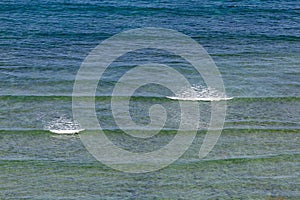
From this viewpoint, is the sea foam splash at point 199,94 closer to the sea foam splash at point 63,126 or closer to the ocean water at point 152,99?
the ocean water at point 152,99

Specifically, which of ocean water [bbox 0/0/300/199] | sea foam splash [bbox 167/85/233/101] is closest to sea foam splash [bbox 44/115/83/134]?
ocean water [bbox 0/0/300/199]

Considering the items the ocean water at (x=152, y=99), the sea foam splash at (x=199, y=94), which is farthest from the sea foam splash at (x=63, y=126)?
the sea foam splash at (x=199, y=94)

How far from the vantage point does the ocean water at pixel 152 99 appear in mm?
12156

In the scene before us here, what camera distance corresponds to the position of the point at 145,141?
13977mm

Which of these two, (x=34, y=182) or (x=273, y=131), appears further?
(x=273, y=131)

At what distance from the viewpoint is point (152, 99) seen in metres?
16.0

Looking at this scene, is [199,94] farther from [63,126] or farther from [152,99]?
[63,126]

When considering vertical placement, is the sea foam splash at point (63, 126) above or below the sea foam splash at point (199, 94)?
below

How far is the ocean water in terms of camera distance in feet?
39.9

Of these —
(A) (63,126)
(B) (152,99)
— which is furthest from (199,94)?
Result: (A) (63,126)

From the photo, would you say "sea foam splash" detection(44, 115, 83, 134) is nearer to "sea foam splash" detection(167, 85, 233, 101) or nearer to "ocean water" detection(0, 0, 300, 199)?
"ocean water" detection(0, 0, 300, 199)

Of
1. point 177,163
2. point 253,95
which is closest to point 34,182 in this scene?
point 177,163

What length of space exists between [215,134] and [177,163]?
1.59 metres

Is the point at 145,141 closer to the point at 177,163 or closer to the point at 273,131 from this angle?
the point at 177,163
